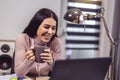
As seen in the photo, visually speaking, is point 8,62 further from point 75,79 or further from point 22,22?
point 75,79

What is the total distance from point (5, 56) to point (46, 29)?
79cm

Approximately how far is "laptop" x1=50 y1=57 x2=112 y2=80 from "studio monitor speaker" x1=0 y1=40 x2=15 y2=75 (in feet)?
5.28

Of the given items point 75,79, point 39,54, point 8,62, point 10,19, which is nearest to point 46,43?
point 39,54

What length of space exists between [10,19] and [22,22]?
0.50 feet

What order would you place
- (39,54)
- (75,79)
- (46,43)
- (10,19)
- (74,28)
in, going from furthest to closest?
(74,28) < (10,19) < (46,43) < (39,54) < (75,79)

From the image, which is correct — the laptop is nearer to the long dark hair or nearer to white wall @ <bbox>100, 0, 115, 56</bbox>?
the long dark hair

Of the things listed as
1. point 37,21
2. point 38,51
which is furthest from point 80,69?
point 37,21

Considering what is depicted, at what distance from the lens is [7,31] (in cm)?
282

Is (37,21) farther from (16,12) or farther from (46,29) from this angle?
(16,12)

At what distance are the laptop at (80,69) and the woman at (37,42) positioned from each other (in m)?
0.78

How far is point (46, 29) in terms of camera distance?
6.55 ft

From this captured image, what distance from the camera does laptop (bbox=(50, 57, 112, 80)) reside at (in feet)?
3.19

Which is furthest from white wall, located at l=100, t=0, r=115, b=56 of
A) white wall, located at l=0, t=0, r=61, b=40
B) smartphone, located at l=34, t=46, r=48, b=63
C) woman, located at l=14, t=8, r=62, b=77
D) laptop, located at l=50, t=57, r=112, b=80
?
laptop, located at l=50, t=57, r=112, b=80

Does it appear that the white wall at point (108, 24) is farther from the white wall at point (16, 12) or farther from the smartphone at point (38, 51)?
the smartphone at point (38, 51)
